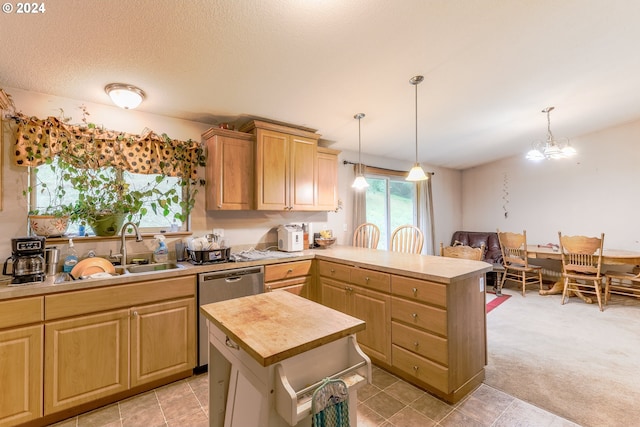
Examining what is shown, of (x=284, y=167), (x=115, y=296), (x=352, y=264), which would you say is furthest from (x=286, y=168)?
(x=115, y=296)

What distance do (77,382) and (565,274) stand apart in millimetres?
5657

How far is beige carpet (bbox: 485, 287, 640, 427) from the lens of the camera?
195cm

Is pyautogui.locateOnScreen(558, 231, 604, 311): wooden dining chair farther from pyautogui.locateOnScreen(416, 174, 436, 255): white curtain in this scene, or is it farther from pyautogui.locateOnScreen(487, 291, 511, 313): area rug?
pyautogui.locateOnScreen(416, 174, 436, 255): white curtain

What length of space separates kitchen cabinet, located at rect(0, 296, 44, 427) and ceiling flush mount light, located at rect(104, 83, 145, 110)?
4.91ft

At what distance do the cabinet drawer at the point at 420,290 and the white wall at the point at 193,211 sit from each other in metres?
1.75

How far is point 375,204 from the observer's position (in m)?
4.79

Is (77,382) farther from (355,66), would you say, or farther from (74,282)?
(355,66)

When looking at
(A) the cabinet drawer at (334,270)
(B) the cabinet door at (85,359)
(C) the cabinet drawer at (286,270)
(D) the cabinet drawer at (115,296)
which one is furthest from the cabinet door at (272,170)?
(B) the cabinet door at (85,359)

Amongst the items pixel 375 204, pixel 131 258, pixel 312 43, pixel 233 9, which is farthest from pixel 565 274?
pixel 131 258

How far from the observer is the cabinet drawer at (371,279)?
90.6 inches

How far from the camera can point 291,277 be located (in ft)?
9.48

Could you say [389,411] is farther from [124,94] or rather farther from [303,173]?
[124,94]

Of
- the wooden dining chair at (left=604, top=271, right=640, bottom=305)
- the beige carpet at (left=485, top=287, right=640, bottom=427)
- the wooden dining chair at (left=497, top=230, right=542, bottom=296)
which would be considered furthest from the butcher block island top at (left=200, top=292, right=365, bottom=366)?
the wooden dining chair at (left=604, top=271, right=640, bottom=305)

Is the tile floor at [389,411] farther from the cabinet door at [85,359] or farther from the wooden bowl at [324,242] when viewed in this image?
the wooden bowl at [324,242]
